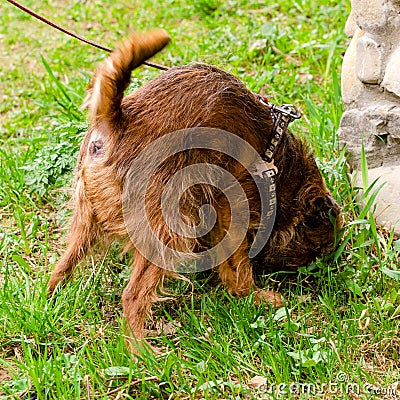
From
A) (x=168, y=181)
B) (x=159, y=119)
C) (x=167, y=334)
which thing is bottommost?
(x=167, y=334)

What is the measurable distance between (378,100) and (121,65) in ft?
5.61

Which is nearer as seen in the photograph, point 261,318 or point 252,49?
point 261,318

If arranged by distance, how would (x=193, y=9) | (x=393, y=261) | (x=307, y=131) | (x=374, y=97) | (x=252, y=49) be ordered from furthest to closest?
1. (x=193, y=9)
2. (x=252, y=49)
3. (x=307, y=131)
4. (x=374, y=97)
5. (x=393, y=261)

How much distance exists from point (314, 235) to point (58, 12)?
4315 millimetres

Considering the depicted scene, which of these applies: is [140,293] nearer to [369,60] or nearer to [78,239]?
[78,239]

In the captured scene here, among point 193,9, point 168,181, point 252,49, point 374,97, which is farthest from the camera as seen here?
point 193,9

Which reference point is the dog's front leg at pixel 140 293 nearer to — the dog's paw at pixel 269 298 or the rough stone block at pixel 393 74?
the dog's paw at pixel 269 298

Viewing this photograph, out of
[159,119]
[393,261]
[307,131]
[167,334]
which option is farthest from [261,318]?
[307,131]

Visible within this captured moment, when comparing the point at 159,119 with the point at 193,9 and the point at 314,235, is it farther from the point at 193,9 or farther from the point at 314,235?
the point at 193,9

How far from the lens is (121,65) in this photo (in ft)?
→ 8.32

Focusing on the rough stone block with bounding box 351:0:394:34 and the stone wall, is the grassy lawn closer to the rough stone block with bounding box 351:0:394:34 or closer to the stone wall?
the stone wall

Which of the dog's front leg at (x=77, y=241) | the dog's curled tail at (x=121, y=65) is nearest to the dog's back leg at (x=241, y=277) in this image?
the dog's front leg at (x=77, y=241)

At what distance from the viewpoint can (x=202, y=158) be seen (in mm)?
2912

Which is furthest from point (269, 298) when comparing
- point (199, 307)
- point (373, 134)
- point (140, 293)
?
point (373, 134)
